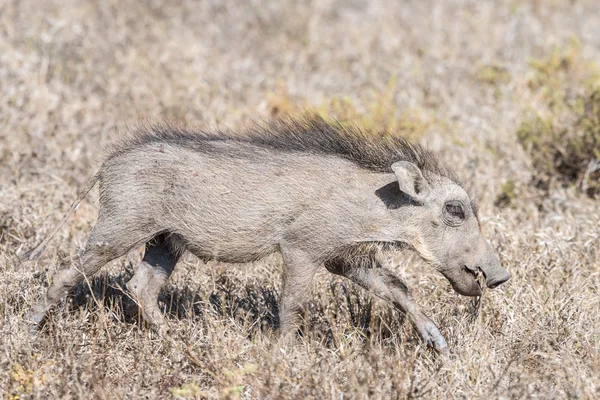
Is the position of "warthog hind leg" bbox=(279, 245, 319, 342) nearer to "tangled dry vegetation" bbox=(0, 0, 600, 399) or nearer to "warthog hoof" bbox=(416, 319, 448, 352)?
"tangled dry vegetation" bbox=(0, 0, 600, 399)

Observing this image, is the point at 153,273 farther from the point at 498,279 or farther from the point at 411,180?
the point at 498,279

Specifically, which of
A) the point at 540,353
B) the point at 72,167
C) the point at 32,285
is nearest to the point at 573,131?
the point at 540,353

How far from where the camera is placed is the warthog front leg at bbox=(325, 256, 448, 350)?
4.82 metres

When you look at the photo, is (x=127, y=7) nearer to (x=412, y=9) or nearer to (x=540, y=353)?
(x=412, y=9)

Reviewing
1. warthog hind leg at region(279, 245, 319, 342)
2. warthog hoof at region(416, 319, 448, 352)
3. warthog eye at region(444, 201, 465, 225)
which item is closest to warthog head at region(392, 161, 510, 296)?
warthog eye at region(444, 201, 465, 225)

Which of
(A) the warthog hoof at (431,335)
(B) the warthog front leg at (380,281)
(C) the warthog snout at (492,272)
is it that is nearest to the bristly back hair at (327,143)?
(C) the warthog snout at (492,272)

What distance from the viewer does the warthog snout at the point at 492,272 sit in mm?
4773

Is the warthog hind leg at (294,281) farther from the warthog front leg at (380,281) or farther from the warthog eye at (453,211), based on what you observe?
the warthog eye at (453,211)

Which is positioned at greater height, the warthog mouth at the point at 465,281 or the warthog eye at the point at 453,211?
the warthog eye at the point at 453,211

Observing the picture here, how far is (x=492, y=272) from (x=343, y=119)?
363 centimetres

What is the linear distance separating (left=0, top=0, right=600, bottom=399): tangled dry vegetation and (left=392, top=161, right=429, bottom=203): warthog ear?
→ 2.40 feet

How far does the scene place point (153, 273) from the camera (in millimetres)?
5211

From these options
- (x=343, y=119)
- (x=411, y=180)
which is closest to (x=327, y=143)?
(x=411, y=180)

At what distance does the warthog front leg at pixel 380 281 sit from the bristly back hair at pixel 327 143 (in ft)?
1.76
